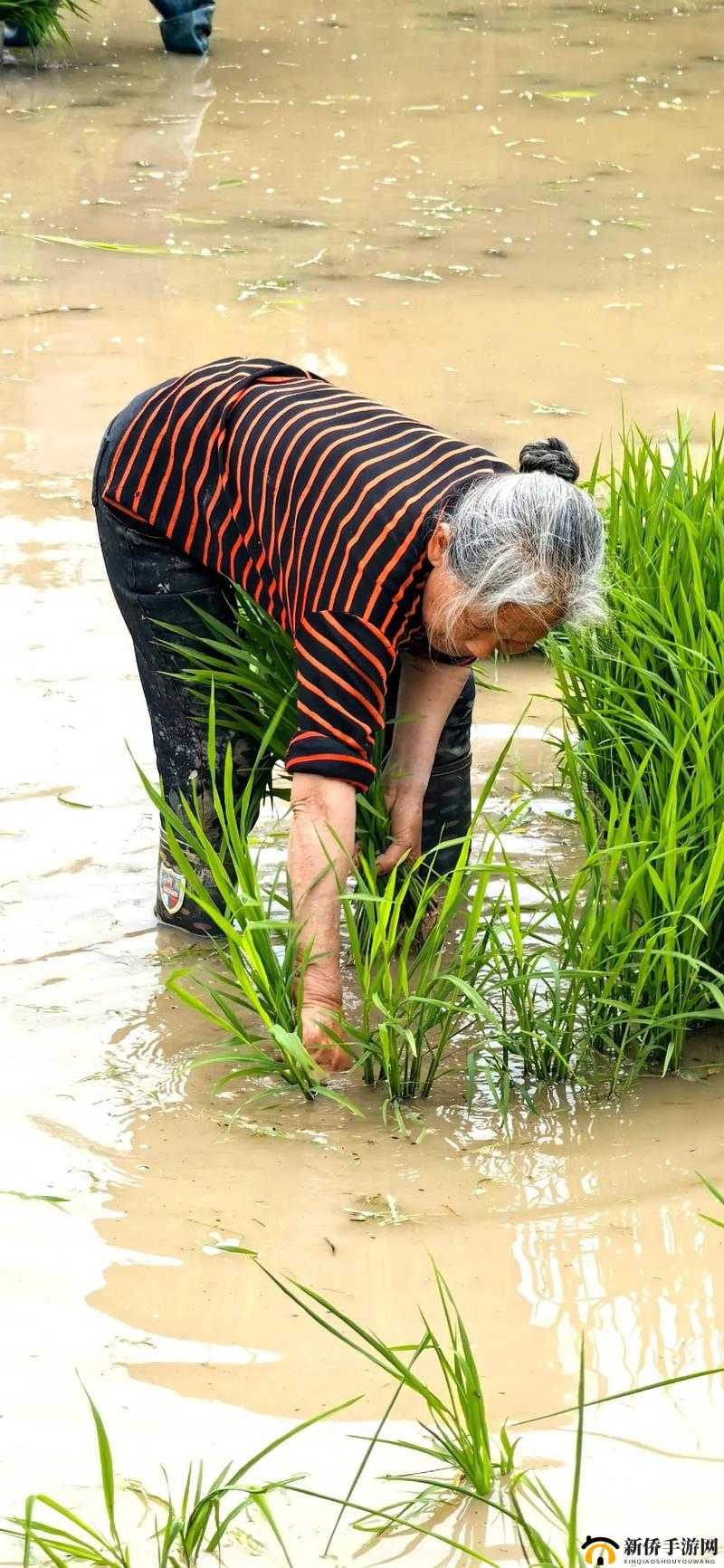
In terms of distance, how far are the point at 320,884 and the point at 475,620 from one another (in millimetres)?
391

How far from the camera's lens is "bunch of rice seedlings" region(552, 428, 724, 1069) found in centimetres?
229

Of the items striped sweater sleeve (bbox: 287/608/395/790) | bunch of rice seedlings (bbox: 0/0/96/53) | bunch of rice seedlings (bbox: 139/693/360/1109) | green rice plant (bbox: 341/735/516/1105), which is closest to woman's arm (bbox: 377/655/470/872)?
green rice plant (bbox: 341/735/516/1105)

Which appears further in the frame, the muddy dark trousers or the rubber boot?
the rubber boot

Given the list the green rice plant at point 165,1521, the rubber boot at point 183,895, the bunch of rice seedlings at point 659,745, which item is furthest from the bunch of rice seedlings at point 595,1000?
the green rice plant at point 165,1521

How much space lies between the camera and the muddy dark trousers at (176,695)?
2598 mm

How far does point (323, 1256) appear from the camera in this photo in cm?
204

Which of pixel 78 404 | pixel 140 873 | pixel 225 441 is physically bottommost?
pixel 140 873

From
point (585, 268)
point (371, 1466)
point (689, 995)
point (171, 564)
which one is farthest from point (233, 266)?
point (371, 1466)

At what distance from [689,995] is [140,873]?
41.2 inches

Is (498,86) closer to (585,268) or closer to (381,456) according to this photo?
(585,268)

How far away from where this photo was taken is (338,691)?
217cm

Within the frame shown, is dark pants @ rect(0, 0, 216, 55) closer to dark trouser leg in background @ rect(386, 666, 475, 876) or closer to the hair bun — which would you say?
dark trouser leg in background @ rect(386, 666, 475, 876)

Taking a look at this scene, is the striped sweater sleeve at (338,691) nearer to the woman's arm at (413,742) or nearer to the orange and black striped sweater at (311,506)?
the orange and black striped sweater at (311,506)

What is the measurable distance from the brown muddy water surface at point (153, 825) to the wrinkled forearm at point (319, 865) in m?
0.20
